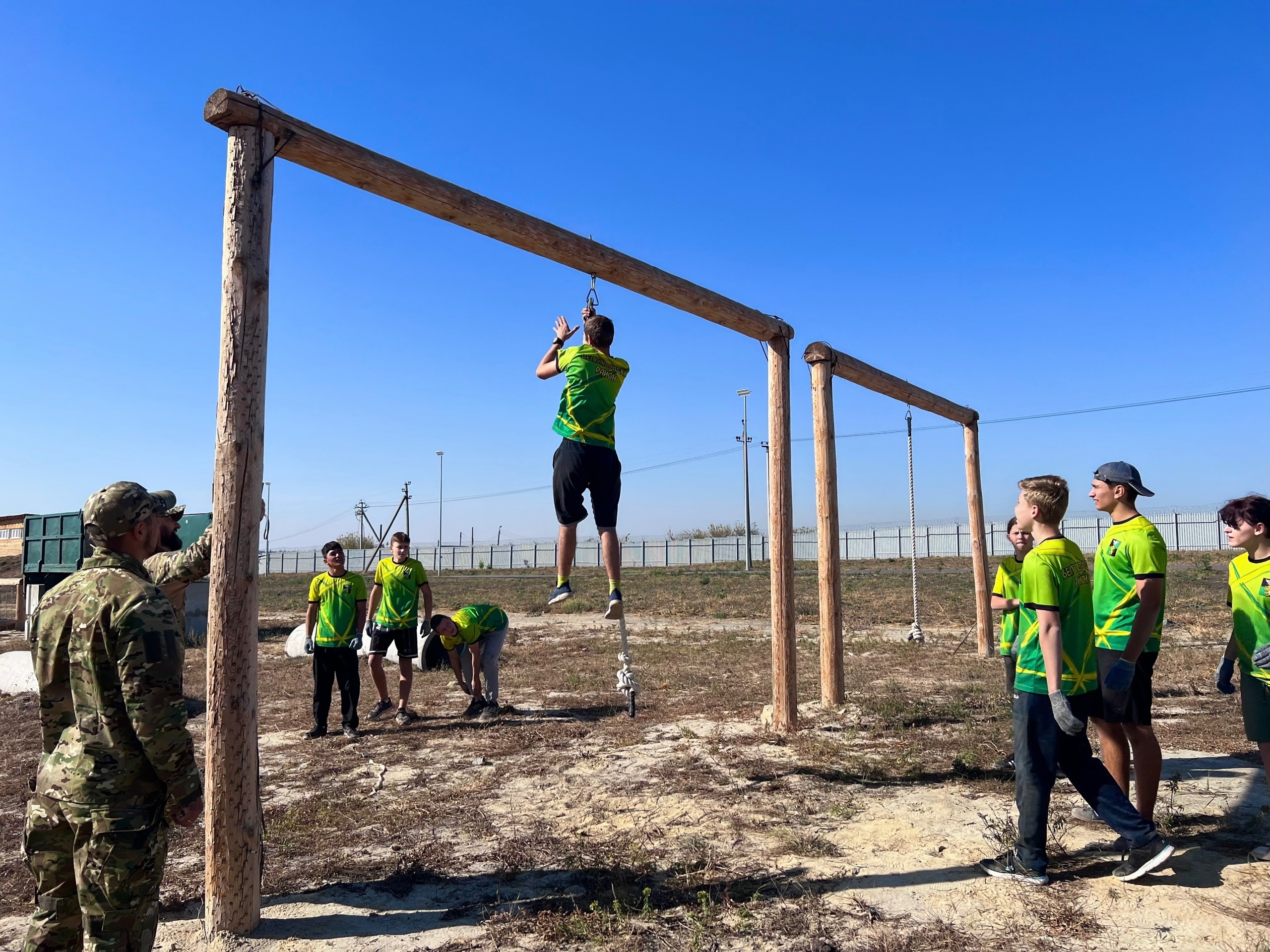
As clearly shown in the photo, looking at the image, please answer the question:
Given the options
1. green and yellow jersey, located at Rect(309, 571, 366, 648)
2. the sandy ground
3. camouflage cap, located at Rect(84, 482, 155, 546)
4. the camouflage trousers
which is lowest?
the sandy ground

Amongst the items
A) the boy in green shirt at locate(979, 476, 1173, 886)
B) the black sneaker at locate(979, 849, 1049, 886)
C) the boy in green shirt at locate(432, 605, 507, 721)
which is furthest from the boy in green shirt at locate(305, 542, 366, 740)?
the boy in green shirt at locate(979, 476, 1173, 886)

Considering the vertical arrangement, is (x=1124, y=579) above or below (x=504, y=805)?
above

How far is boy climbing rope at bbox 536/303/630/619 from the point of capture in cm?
553

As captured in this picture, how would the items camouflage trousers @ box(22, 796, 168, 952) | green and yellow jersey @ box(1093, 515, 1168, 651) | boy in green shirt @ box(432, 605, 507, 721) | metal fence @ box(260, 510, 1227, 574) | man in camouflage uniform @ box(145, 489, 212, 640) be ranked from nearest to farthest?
camouflage trousers @ box(22, 796, 168, 952)
man in camouflage uniform @ box(145, 489, 212, 640)
green and yellow jersey @ box(1093, 515, 1168, 651)
boy in green shirt @ box(432, 605, 507, 721)
metal fence @ box(260, 510, 1227, 574)

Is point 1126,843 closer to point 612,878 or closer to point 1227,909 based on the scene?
point 1227,909

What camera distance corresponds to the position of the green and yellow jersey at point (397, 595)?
8.65 meters

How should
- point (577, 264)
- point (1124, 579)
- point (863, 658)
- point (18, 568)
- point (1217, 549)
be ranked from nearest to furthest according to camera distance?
point (1124, 579), point (577, 264), point (863, 658), point (18, 568), point (1217, 549)

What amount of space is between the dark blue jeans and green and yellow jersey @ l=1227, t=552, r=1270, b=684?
93 cm

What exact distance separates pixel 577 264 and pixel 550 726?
4.51m

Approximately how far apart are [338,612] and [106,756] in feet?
17.7

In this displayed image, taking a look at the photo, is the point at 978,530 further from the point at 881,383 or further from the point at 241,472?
the point at 241,472

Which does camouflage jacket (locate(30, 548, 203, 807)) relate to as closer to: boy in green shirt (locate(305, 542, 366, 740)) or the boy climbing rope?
the boy climbing rope

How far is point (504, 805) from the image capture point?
5.72 metres

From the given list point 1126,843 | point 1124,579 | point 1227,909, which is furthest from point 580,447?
point 1227,909
